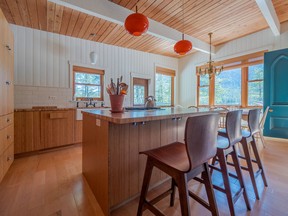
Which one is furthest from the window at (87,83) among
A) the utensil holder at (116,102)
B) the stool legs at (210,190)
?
the stool legs at (210,190)

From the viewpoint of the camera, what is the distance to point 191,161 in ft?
2.88

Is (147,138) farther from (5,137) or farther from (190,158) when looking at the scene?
(5,137)

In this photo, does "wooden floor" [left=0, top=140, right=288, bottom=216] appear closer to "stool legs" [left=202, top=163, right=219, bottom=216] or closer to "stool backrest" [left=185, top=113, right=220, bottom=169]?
"stool legs" [left=202, top=163, right=219, bottom=216]

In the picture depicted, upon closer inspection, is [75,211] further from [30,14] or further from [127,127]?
[30,14]

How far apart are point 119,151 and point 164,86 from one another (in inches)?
187

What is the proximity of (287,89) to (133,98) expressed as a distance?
4.00 m

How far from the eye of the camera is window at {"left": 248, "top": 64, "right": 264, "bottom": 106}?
155 inches

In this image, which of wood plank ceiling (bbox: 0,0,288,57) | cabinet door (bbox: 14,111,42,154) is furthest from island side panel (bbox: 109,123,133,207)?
wood plank ceiling (bbox: 0,0,288,57)

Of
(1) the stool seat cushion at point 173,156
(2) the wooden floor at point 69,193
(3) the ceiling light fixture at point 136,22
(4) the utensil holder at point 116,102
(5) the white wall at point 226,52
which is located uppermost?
(5) the white wall at point 226,52

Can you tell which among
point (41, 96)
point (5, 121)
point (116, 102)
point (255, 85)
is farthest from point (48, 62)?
point (255, 85)

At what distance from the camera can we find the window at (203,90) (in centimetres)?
517

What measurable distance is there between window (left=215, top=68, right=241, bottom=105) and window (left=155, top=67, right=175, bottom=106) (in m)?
1.73

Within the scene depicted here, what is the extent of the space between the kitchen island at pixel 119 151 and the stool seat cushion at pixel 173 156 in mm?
272

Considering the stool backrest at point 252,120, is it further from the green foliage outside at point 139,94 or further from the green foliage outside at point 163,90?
the green foliage outside at point 163,90
